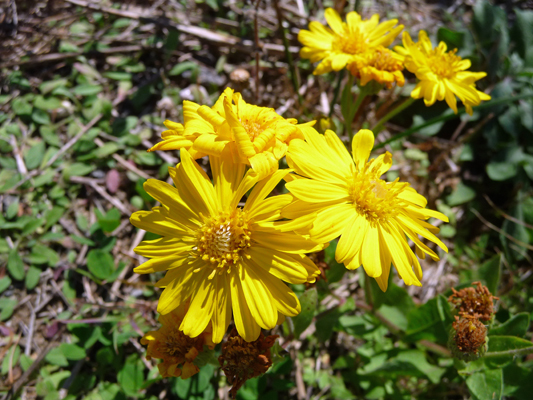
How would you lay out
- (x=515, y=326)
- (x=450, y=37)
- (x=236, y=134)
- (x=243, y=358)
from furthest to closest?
(x=450, y=37) → (x=515, y=326) → (x=243, y=358) → (x=236, y=134)

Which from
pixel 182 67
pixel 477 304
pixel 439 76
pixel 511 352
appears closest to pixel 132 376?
pixel 477 304

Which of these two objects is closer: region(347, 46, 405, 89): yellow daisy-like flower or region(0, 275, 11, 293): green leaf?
region(347, 46, 405, 89): yellow daisy-like flower

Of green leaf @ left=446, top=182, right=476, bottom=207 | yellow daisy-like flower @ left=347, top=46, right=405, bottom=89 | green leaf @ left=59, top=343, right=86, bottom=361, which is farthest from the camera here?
green leaf @ left=446, top=182, right=476, bottom=207

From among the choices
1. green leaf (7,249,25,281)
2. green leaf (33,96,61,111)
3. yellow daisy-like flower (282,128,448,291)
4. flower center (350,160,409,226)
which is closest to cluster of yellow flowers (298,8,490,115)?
yellow daisy-like flower (282,128,448,291)

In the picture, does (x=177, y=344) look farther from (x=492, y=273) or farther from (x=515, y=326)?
(x=492, y=273)

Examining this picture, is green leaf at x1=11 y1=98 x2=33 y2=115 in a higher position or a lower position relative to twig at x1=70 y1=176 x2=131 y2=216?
higher

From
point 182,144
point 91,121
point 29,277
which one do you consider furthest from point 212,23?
point 29,277

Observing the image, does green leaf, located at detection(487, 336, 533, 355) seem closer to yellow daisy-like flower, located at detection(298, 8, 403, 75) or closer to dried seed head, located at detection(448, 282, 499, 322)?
dried seed head, located at detection(448, 282, 499, 322)
